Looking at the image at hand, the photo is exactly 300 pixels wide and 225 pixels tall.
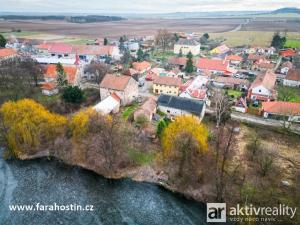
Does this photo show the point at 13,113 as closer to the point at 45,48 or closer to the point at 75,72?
the point at 75,72

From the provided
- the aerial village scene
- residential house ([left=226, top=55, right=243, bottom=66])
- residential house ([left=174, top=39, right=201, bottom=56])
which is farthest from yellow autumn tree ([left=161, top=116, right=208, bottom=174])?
residential house ([left=174, top=39, right=201, bottom=56])

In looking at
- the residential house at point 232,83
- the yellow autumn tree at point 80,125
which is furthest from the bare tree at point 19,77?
the residential house at point 232,83

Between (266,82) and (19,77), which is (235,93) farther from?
(19,77)

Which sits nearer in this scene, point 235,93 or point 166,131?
point 166,131

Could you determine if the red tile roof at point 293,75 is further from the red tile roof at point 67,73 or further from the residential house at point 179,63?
the red tile roof at point 67,73

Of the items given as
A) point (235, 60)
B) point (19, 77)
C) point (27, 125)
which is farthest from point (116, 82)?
point (235, 60)

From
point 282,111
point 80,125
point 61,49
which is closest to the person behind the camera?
point 80,125

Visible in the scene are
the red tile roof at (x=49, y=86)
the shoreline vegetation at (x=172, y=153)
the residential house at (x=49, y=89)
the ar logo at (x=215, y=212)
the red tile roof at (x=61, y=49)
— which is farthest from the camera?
the red tile roof at (x=61, y=49)
